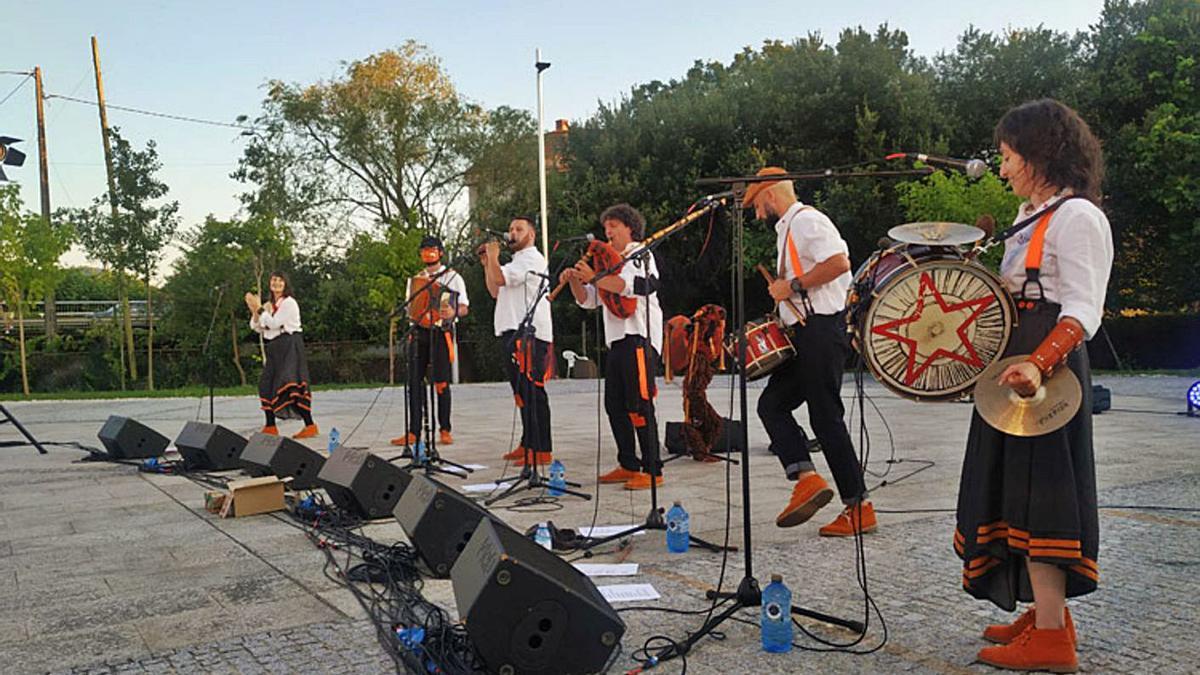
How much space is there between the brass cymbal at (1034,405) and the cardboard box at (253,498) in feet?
16.5

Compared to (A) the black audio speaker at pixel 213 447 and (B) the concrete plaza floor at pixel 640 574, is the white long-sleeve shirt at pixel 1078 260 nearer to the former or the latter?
(B) the concrete plaza floor at pixel 640 574

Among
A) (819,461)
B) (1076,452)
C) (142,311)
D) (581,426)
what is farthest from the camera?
(142,311)

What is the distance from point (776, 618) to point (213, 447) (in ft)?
21.1

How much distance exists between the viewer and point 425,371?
898 cm

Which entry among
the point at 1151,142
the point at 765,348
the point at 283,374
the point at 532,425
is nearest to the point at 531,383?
the point at 532,425

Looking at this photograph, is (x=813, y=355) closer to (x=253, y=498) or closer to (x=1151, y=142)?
(x=253, y=498)

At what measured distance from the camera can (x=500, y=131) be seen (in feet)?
A: 122

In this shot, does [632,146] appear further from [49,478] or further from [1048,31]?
[49,478]

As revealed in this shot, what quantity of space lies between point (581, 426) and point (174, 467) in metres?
5.06

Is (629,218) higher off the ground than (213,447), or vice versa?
(629,218)

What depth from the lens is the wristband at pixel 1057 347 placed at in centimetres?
302

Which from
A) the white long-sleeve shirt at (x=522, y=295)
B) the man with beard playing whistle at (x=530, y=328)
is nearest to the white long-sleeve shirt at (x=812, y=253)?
the man with beard playing whistle at (x=530, y=328)

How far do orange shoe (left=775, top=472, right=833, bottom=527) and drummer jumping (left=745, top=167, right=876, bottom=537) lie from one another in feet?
0.51

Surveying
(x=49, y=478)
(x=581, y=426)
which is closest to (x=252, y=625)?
(x=49, y=478)
